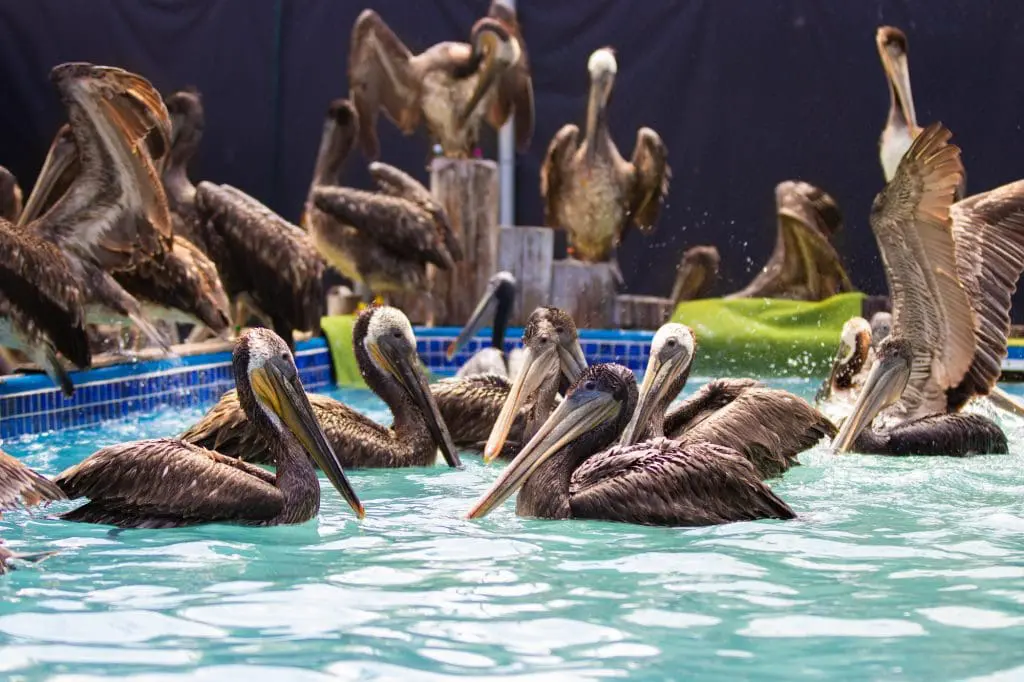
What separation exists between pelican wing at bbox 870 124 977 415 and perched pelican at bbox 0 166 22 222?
15.4ft

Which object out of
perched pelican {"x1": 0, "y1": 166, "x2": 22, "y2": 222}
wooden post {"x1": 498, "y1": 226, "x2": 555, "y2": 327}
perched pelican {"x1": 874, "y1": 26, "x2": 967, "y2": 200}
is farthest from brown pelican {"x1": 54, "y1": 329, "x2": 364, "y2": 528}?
perched pelican {"x1": 874, "y1": 26, "x2": 967, "y2": 200}

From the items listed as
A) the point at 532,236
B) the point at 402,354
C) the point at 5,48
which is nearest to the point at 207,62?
the point at 5,48

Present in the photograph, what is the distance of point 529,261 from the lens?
9906 mm

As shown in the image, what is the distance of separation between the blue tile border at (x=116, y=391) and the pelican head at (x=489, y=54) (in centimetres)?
230

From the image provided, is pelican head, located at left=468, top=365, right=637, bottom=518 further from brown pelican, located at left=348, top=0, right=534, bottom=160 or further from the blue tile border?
brown pelican, located at left=348, top=0, right=534, bottom=160

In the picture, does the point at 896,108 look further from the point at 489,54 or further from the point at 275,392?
the point at 275,392

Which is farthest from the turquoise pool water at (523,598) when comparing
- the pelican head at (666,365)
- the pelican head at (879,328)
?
the pelican head at (879,328)

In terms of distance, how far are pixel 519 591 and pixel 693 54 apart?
28.2 ft

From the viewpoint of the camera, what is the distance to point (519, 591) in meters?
3.32

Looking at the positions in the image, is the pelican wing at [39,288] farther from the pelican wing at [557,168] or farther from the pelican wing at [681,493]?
the pelican wing at [557,168]

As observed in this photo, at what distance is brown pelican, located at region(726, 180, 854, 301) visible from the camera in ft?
31.5

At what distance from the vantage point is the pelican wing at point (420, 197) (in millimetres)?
9133

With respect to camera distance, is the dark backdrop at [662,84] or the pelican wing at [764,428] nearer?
the pelican wing at [764,428]

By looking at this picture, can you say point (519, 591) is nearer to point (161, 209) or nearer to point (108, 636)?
point (108, 636)
